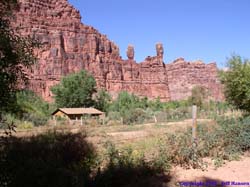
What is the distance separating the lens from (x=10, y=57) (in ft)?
18.7

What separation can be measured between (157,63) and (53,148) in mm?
100971

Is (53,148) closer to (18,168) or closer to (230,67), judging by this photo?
(18,168)

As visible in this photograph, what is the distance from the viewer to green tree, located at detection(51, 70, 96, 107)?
50.4 meters

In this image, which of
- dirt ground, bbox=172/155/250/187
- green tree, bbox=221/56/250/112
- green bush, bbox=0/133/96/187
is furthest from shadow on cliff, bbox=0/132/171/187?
green tree, bbox=221/56/250/112

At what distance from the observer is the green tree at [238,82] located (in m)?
18.8

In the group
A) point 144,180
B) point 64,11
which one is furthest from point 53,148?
point 64,11

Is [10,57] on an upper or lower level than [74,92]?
lower

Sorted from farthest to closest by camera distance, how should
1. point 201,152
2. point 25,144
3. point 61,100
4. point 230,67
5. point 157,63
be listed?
point 157,63, point 61,100, point 230,67, point 25,144, point 201,152

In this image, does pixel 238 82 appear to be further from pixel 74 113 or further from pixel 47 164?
pixel 74 113

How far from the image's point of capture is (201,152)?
9164 millimetres

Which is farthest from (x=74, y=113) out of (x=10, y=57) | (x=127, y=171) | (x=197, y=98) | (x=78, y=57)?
(x=78, y=57)

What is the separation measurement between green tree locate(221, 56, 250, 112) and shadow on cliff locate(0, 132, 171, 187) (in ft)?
41.0

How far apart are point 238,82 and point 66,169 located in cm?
1507

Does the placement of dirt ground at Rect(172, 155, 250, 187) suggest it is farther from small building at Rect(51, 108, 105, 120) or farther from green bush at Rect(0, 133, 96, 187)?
small building at Rect(51, 108, 105, 120)
